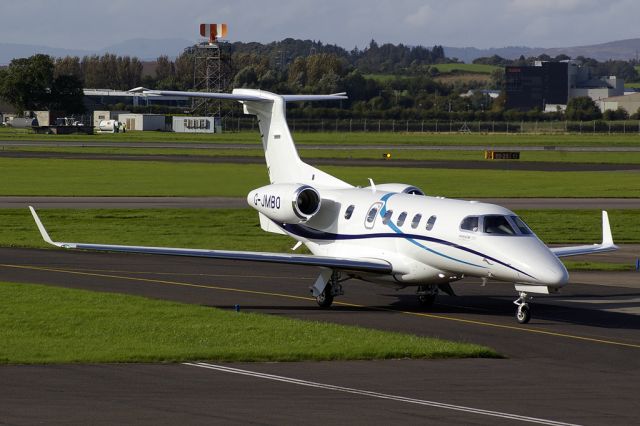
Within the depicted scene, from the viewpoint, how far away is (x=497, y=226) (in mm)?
27734

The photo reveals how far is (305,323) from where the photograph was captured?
26.3m

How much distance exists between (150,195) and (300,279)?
30.8 meters

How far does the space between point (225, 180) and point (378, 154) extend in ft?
113

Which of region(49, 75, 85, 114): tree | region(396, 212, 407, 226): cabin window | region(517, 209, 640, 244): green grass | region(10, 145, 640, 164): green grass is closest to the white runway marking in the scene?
region(396, 212, 407, 226): cabin window

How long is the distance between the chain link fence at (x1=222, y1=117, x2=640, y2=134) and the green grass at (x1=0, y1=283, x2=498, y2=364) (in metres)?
160

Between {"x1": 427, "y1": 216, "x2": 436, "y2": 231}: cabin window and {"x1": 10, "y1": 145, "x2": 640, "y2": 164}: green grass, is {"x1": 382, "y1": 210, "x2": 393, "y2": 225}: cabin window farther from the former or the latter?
{"x1": 10, "y1": 145, "x2": 640, "y2": 164}: green grass

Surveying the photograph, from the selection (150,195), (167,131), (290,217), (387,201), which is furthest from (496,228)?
(167,131)

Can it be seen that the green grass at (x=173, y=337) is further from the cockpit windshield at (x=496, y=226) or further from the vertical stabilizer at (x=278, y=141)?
the vertical stabilizer at (x=278, y=141)

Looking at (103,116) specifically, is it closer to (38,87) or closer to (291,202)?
(38,87)

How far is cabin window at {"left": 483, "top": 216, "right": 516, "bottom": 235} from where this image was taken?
90.7 ft

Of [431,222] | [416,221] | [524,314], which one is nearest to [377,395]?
[524,314]

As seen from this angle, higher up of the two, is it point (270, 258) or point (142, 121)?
point (142, 121)

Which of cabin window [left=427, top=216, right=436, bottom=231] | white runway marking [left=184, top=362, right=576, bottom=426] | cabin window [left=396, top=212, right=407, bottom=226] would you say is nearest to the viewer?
white runway marking [left=184, top=362, right=576, bottom=426]

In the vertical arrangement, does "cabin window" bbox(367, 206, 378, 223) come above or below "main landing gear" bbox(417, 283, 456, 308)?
above
